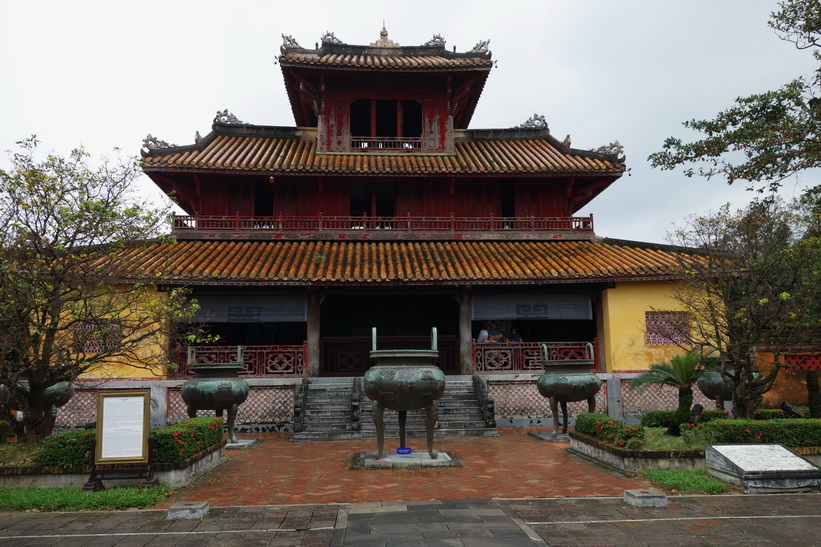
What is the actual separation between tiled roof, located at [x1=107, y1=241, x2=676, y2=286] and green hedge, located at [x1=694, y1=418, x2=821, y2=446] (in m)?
6.40

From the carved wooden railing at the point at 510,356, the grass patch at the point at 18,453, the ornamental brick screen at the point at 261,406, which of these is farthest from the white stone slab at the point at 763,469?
the ornamental brick screen at the point at 261,406

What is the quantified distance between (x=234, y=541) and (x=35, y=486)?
3.82 metres

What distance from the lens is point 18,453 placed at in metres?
7.91

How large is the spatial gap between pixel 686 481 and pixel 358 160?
42.9 ft

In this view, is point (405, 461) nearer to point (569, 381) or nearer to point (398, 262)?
point (569, 381)

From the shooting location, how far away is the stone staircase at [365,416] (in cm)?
1258

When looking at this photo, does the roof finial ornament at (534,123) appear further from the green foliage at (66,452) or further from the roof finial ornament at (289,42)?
the green foliage at (66,452)

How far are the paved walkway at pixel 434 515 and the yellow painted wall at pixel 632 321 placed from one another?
6744 mm

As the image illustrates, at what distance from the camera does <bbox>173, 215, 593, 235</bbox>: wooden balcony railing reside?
1656 centimetres

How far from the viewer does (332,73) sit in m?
18.0

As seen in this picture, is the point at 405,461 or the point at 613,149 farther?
the point at 613,149

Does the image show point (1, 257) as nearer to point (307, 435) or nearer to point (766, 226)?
point (307, 435)

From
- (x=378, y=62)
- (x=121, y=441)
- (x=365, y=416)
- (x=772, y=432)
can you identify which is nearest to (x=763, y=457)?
(x=772, y=432)

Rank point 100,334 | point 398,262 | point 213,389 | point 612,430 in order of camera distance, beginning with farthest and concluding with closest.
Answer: point 398,262, point 213,389, point 612,430, point 100,334
